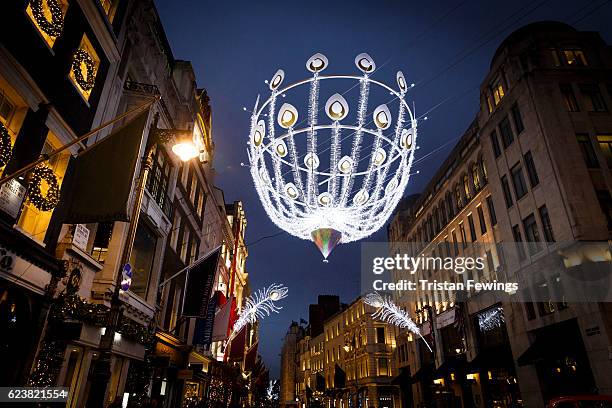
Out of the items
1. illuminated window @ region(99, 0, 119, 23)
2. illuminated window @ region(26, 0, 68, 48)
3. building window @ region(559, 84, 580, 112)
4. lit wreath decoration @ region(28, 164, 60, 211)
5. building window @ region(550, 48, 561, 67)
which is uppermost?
building window @ region(550, 48, 561, 67)

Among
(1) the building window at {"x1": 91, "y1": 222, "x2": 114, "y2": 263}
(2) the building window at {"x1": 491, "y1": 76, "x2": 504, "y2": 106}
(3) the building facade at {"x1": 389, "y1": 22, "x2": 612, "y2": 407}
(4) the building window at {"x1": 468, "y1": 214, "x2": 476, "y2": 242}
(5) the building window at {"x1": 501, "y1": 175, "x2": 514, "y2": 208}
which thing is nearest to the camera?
(1) the building window at {"x1": 91, "y1": 222, "x2": 114, "y2": 263}

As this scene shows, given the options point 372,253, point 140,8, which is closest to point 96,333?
point 140,8

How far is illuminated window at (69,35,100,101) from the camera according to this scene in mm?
12062

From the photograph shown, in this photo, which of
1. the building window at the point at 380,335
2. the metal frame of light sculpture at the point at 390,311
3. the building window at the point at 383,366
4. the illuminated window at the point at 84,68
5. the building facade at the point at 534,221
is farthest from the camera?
the building window at the point at 380,335

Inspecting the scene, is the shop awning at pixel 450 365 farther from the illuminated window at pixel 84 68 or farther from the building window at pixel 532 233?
the illuminated window at pixel 84 68

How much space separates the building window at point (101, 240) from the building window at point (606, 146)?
26.3 meters

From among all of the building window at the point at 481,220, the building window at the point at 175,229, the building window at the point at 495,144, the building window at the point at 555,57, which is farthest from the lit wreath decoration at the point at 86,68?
the building window at the point at 481,220

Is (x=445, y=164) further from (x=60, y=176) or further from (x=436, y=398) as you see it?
(x=60, y=176)

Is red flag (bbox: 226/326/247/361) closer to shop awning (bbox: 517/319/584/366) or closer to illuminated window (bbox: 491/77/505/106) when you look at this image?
shop awning (bbox: 517/319/584/366)

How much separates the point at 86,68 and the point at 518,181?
2646cm

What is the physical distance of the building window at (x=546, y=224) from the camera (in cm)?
2286

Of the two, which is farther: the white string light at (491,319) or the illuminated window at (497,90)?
the illuminated window at (497,90)

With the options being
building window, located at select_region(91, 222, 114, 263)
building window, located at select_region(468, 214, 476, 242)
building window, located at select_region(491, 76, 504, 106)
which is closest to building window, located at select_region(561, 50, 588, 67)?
building window, located at select_region(491, 76, 504, 106)

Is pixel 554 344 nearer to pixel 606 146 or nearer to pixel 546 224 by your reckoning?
pixel 546 224
